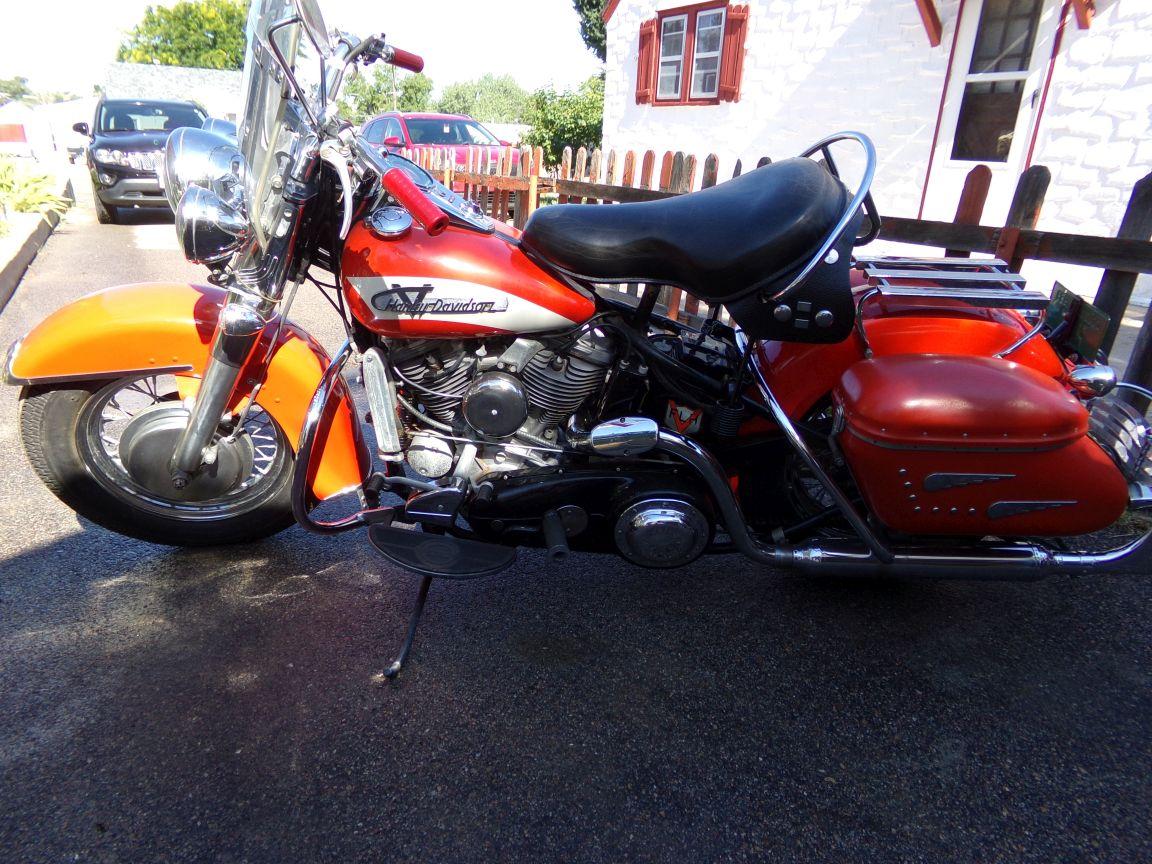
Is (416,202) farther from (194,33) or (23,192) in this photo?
(194,33)

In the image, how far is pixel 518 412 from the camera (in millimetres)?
1991

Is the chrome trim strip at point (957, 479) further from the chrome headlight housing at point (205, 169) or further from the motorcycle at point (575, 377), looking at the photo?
the chrome headlight housing at point (205, 169)

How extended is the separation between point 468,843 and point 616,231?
4.88ft

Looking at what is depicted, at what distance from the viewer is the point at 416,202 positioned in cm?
168

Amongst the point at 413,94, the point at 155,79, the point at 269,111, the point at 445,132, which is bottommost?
the point at 445,132

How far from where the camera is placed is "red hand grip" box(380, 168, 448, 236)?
5.45 ft

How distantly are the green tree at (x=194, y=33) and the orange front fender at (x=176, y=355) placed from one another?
59.5 meters

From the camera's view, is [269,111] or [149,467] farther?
[149,467]

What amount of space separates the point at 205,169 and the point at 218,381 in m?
0.59

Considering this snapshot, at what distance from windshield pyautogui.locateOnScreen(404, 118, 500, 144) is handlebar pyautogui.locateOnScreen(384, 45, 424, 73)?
30.9 feet

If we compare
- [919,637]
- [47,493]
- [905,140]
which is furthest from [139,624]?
[905,140]

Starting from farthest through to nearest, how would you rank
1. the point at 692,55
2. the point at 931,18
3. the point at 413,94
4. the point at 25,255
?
the point at 413,94
the point at 692,55
the point at 25,255
the point at 931,18

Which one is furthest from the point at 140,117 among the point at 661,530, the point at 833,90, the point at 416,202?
the point at 661,530

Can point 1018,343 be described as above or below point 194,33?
below
